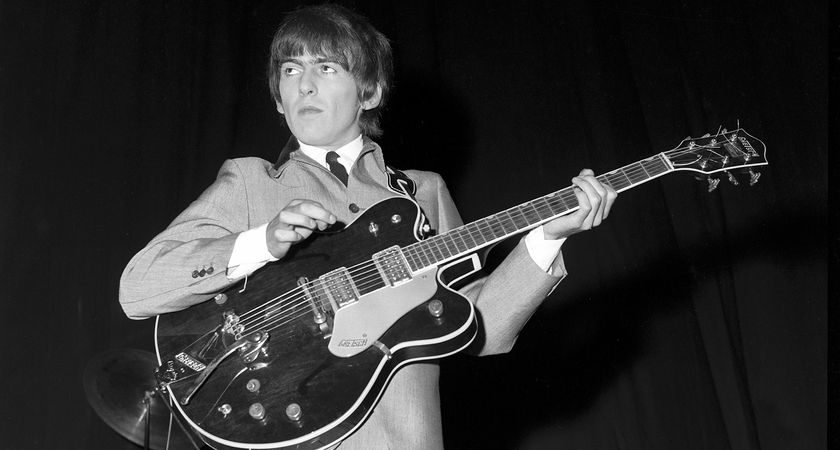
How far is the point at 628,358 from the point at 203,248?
1749 millimetres

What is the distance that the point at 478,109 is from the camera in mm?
2934

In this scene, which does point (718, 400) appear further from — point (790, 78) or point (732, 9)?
point (732, 9)

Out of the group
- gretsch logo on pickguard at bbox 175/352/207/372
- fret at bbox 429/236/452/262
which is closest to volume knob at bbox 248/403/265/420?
gretsch logo on pickguard at bbox 175/352/207/372

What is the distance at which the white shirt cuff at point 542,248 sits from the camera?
164 cm

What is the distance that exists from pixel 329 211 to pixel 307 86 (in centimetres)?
39

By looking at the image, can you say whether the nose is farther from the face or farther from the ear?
the ear

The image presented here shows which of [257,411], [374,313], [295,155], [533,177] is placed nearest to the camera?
[257,411]

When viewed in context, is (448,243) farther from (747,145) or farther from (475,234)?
(747,145)

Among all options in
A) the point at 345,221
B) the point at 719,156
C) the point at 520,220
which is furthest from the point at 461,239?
the point at 719,156

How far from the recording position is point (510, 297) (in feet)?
5.41

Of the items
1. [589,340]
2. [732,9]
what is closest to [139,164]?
[589,340]

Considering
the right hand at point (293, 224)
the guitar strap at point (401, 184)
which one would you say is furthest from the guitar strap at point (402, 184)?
the right hand at point (293, 224)

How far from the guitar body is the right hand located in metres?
0.11

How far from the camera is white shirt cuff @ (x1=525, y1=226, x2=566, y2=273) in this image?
164 centimetres
